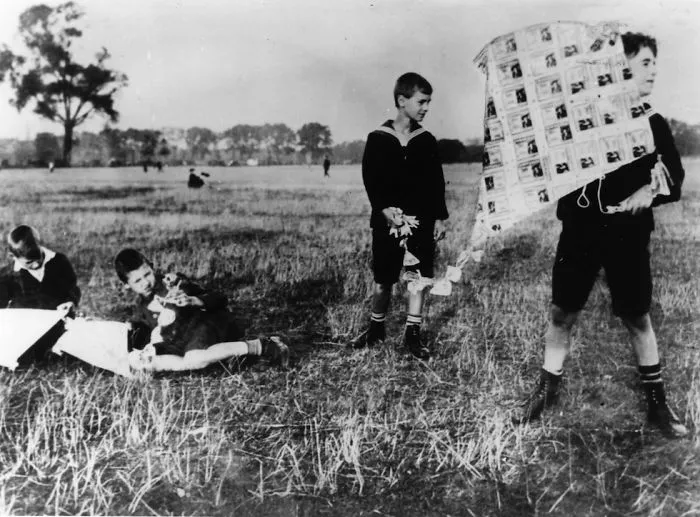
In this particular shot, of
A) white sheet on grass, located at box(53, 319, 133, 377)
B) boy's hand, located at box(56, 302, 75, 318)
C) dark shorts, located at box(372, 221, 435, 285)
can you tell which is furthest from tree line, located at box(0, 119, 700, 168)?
white sheet on grass, located at box(53, 319, 133, 377)

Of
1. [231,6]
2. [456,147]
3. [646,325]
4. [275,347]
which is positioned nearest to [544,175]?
[456,147]

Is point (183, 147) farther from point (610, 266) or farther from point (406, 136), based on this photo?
point (610, 266)

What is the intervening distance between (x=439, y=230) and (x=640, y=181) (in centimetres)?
110

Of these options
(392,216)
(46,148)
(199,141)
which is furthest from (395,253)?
(46,148)

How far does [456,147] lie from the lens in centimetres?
307

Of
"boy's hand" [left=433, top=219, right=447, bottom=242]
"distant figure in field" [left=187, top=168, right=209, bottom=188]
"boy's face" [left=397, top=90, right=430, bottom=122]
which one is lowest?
"boy's hand" [left=433, top=219, right=447, bottom=242]

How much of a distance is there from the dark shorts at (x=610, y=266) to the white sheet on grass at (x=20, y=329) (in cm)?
302

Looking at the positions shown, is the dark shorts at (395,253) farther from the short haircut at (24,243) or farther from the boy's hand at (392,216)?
the short haircut at (24,243)

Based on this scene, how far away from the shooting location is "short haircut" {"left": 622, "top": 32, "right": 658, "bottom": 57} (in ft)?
9.05

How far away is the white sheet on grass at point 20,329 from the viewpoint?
3215 mm

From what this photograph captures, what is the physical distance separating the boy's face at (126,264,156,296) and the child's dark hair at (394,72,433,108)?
6.22 ft

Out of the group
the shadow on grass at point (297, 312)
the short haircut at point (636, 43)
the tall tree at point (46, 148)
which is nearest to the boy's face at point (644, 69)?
the short haircut at point (636, 43)

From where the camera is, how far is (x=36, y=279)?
3.32 meters

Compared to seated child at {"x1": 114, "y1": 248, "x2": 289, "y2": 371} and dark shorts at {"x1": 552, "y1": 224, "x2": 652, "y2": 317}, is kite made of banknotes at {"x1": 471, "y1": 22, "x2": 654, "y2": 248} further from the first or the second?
seated child at {"x1": 114, "y1": 248, "x2": 289, "y2": 371}
